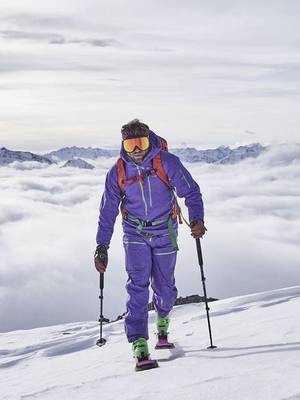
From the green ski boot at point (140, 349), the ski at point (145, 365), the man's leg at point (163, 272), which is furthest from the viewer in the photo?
the man's leg at point (163, 272)

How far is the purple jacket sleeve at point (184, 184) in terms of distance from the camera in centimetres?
629

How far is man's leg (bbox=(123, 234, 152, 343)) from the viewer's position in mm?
6379

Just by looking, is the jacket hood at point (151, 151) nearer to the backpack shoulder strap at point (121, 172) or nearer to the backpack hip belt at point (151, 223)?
the backpack shoulder strap at point (121, 172)

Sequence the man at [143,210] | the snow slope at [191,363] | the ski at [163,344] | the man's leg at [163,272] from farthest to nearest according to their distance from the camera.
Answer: the ski at [163,344], the man's leg at [163,272], the man at [143,210], the snow slope at [191,363]

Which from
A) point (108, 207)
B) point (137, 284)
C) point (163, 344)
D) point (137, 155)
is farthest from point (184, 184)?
point (163, 344)

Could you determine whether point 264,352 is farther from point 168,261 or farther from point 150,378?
point 168,261

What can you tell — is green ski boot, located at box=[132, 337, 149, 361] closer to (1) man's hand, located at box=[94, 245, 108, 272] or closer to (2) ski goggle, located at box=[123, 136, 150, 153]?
(1) man's hand, located at box=[94, 245, 108, 272]

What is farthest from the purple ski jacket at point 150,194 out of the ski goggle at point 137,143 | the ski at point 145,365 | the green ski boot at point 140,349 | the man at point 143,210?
the ski at point 145,365

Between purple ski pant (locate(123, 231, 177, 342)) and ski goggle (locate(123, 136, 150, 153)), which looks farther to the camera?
purple ski pant (locate(123, 231, 177, 342))

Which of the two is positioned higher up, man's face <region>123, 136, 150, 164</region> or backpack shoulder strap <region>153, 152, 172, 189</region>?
man's face <region>123, 136, 150, 164</region>

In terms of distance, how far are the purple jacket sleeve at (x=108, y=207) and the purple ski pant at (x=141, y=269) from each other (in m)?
0.23

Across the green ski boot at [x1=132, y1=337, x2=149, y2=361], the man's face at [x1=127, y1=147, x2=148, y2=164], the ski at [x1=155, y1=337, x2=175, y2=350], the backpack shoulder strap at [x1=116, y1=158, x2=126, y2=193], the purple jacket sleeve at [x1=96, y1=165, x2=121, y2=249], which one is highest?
the man's face at [x1=127, y1=147, x2=148, y2=164]

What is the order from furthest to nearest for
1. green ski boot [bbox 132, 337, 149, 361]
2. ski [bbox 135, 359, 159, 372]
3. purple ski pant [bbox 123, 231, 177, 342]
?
purple ski pant [bbox 123, 231, 177, 342] < green ski boot [bbox 132, 337, 149, 361] < ski [bbox 135, 359, 159, 372]

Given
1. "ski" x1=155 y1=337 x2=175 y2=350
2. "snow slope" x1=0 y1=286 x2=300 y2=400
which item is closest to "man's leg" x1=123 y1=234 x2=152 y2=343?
"snow slope" x1=0 y1=286 x2=300 y2=400
